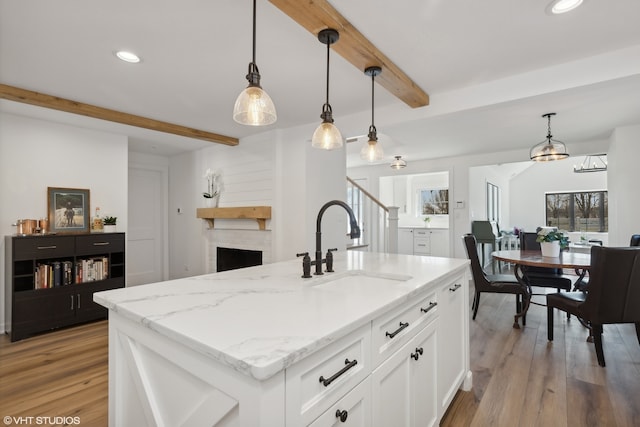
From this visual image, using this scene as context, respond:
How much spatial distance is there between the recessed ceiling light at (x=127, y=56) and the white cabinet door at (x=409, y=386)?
2.50 metres

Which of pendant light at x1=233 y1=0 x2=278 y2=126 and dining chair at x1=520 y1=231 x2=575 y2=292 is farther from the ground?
pendant light at x1=233 y1=0 x2=278 y2=126

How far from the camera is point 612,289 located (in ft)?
8.07

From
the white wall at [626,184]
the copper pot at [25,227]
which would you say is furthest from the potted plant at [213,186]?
the white wall at [626,184]

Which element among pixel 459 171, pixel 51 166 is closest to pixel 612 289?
pixel 459 171

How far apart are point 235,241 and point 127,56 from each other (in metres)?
2.86


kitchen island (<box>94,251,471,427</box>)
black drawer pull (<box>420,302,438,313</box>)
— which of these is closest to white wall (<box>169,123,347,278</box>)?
kitchen island (<box>94,251,471,427</box>)

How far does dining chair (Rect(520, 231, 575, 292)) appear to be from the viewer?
3650mm

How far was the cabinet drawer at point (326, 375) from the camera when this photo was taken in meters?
0.82

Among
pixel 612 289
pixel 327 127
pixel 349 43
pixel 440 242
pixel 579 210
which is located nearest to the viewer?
pixel 327 127

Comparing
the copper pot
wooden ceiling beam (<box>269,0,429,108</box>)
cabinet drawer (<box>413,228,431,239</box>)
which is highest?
wooden ceiling beam (<box>269,0,429,108</box>)

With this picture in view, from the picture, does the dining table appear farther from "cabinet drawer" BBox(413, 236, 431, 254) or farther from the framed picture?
the framed picture

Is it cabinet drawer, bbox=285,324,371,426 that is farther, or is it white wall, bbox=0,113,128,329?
white wall, bbox=0,113,128,329

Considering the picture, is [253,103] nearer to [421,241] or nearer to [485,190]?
[421,241]

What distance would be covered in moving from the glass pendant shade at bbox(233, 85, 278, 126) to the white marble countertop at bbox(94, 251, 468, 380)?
2.62ft
